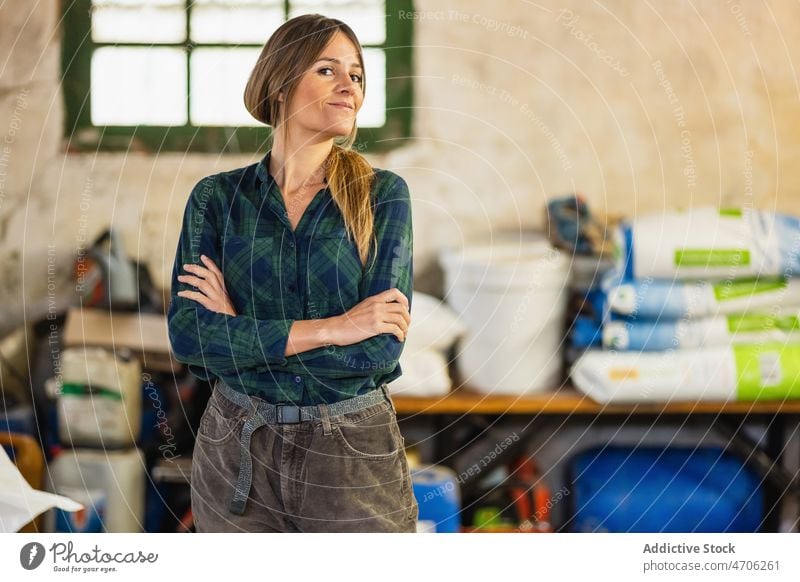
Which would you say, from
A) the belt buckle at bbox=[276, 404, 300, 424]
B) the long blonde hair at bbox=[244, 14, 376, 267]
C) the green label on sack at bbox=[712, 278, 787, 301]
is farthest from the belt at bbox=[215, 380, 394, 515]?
the green label on sack at bbox=[712, 278, 787, 301]

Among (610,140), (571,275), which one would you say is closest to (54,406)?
(571,275)

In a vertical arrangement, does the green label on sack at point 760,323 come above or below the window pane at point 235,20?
below

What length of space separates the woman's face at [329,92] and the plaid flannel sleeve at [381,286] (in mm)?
98

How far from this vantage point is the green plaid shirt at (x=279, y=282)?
35.7 inches

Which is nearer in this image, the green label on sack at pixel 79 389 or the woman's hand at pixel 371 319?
the woman's hand at pixel 371 319

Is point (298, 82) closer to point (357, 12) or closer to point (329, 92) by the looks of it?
point (329, 92)

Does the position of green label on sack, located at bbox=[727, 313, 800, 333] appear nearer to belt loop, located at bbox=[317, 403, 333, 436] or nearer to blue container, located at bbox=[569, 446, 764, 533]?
blue container, located at bbox=[569, 446, 764, 533]

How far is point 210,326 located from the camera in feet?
3.00

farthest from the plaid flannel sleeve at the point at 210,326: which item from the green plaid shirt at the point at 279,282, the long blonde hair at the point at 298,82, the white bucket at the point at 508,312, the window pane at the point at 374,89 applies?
the white bucket at the point at 508,312

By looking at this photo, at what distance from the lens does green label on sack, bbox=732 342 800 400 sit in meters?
1.28

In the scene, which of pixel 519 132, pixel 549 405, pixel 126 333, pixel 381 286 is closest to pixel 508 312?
pixel 549 405

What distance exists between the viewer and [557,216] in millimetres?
1370

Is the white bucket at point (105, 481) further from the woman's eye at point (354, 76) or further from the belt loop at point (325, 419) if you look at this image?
the woman's eye at point (354, 76)
